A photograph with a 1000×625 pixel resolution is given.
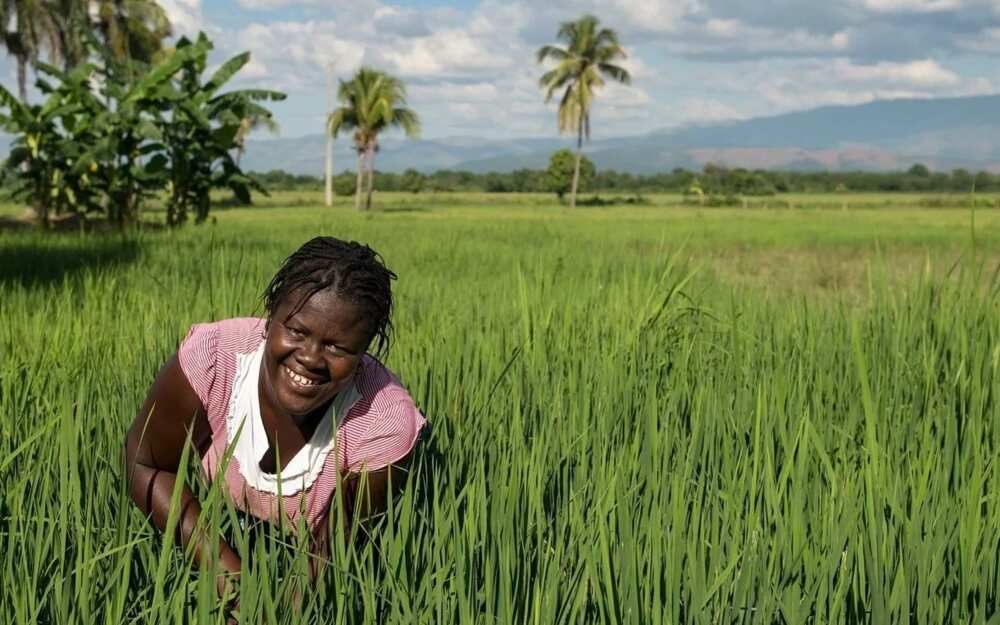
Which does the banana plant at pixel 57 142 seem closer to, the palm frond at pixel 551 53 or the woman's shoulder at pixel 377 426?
the woman's shoulder at pixel 377 426

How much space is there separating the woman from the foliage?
28.7ft

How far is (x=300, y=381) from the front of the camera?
1.51 metres

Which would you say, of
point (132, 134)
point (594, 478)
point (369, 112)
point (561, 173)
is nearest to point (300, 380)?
point (594, 478)

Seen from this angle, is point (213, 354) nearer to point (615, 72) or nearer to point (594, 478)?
point (594, 478)

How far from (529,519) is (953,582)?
2.04 feet

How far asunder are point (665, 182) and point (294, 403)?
96809 mm

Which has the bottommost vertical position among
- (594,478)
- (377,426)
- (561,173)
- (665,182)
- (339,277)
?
(594,478)

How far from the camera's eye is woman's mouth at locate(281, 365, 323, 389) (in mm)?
1509

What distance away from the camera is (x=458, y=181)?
9531 cm

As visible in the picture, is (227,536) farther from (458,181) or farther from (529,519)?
(458,181)

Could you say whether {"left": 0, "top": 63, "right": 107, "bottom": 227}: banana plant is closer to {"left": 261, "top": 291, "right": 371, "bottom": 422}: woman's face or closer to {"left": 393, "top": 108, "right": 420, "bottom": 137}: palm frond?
{"left": 261, "top": 291, "right": 371, "bottom": 422}: woman's face

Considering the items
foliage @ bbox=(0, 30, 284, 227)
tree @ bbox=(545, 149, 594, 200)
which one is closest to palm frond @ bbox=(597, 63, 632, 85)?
tree @ bbox=(545, 149, 594, 200)

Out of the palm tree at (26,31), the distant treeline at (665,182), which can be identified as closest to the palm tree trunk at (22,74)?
the palm tree at (26,31)

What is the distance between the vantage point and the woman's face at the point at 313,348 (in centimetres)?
146
